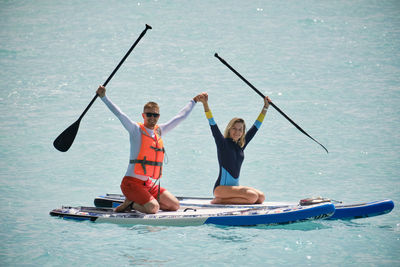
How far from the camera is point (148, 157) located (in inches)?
220

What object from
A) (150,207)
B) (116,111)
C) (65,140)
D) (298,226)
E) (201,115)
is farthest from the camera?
(201,115)

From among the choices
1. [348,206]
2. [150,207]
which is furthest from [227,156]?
[348,206]

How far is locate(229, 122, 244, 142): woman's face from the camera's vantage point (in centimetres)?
587

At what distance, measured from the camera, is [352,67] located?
47.4 feet

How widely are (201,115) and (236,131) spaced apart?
636cm

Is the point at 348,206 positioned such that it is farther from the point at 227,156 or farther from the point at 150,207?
the point at 150,207

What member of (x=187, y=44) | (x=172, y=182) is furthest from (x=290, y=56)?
(x=172, y=182)

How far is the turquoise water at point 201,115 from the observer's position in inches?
211

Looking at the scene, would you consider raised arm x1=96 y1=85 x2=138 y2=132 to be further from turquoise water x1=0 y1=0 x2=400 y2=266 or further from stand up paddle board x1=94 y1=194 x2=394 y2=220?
stand up paddle board x1=94 y1=194 x2=394 y2=220

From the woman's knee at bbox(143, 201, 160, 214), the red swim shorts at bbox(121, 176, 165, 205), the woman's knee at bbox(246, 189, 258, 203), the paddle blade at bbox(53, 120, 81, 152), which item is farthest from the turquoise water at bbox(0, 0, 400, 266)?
the paddle blade at bbox(53, 120, 81, 152)

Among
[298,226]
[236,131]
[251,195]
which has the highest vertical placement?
[236,131]

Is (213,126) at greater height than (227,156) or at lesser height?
greater

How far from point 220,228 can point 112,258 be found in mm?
1123

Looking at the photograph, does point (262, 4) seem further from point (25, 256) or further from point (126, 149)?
point (25, 256)
